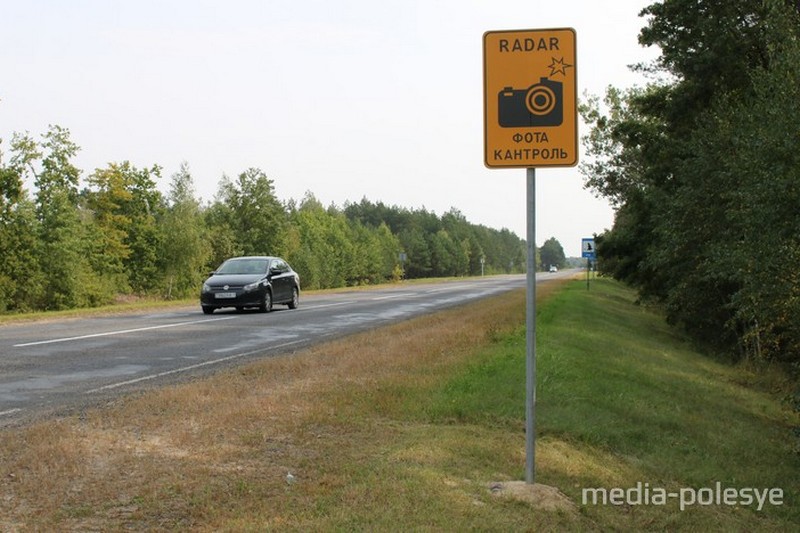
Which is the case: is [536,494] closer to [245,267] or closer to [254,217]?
[245,267]

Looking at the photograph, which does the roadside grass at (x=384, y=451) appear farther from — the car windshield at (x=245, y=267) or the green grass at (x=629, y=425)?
the car windshield at (x=245, y=267)

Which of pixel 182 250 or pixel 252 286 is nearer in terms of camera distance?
pixel 252 286

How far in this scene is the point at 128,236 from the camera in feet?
195

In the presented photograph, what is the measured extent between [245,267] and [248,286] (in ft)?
4.08

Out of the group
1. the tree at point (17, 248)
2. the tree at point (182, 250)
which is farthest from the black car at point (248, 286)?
the tree at point (182, 250)

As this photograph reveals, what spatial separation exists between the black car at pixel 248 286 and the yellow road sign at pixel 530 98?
16884 mm

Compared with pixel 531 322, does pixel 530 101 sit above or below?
above

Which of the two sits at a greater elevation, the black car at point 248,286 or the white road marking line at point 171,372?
the black car at point 248,286

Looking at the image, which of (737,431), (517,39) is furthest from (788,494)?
(517,39)

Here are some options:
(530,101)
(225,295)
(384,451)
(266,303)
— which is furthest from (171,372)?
(266,303)

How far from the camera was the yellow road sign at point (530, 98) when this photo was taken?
5.32 meters

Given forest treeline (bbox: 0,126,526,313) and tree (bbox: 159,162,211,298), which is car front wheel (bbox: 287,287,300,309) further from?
tree (bbox: 159,162,211,298)

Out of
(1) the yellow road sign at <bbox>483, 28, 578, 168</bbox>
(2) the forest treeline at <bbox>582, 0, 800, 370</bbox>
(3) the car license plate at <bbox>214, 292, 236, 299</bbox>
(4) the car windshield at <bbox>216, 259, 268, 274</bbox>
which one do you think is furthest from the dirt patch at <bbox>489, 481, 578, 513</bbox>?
(4) the car windshield at <bbox>216, 259, 268, 274</bbox>

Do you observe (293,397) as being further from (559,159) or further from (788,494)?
(788,494)
